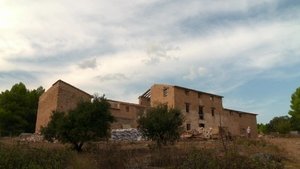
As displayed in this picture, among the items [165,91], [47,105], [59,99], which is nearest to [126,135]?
[59,99]

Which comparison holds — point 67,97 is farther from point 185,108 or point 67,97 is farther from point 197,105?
point 197,105

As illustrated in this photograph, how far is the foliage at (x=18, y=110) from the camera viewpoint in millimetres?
47562

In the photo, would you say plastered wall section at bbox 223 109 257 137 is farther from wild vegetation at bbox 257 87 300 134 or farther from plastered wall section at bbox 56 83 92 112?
plastered wall section at bbox 56 83 92 112

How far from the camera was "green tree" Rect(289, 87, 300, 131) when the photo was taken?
54906mm

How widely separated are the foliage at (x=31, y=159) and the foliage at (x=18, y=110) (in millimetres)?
36867

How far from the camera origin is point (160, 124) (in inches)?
1084

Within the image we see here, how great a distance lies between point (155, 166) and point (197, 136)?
801 inches

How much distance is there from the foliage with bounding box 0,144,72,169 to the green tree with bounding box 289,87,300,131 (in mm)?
48844

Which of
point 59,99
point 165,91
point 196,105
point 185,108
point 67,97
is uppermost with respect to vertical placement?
point 165,91

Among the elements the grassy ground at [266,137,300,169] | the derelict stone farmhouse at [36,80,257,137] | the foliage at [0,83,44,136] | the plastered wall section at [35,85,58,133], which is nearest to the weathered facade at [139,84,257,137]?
the derelict stone farmhouse at [36,80,257,137]

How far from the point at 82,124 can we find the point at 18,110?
26.3m

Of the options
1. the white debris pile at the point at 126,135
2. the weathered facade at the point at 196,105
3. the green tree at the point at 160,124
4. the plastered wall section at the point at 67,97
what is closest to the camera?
the green tree at the point at 160,124

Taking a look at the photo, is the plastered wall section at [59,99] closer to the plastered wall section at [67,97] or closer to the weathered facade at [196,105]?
the plastered wall section at [67,97]

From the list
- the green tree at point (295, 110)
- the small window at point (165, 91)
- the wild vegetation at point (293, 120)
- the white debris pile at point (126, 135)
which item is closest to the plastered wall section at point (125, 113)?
the small window at point (165, 91)
